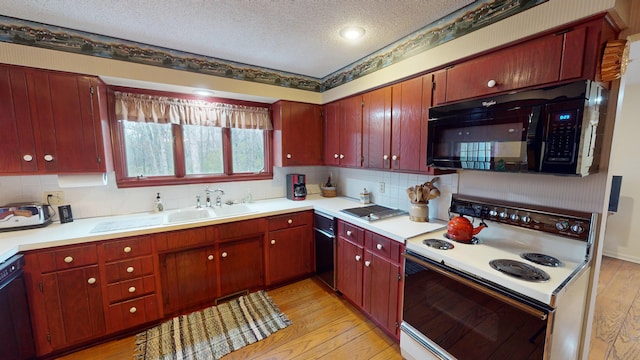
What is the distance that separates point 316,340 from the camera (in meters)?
1.98

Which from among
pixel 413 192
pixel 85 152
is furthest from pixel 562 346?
pixel 85 152

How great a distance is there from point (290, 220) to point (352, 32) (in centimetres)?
185

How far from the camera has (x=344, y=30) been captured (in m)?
1.91

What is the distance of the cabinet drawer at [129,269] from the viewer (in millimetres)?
1876

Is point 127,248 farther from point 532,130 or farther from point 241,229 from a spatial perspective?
point 532,130

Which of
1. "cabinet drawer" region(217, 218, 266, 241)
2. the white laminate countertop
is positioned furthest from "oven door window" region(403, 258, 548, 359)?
"cabinet drawer" region(217, 218, 266, 241)

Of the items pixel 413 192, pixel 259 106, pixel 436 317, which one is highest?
pixel 259 106

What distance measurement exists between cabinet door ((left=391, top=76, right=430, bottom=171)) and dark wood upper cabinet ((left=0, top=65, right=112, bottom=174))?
8.15 feet

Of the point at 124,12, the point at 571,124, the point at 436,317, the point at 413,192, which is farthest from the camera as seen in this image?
the point at 413,192

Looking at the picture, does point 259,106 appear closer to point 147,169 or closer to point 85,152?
point 147,169

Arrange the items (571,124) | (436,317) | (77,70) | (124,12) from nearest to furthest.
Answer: (571,124) → (436,317) → (124,12) → (77,70)

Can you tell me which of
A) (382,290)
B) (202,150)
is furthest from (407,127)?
(202,150)

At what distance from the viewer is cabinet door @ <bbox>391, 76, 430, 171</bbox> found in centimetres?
194

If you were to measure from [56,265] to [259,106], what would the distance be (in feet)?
7.43
